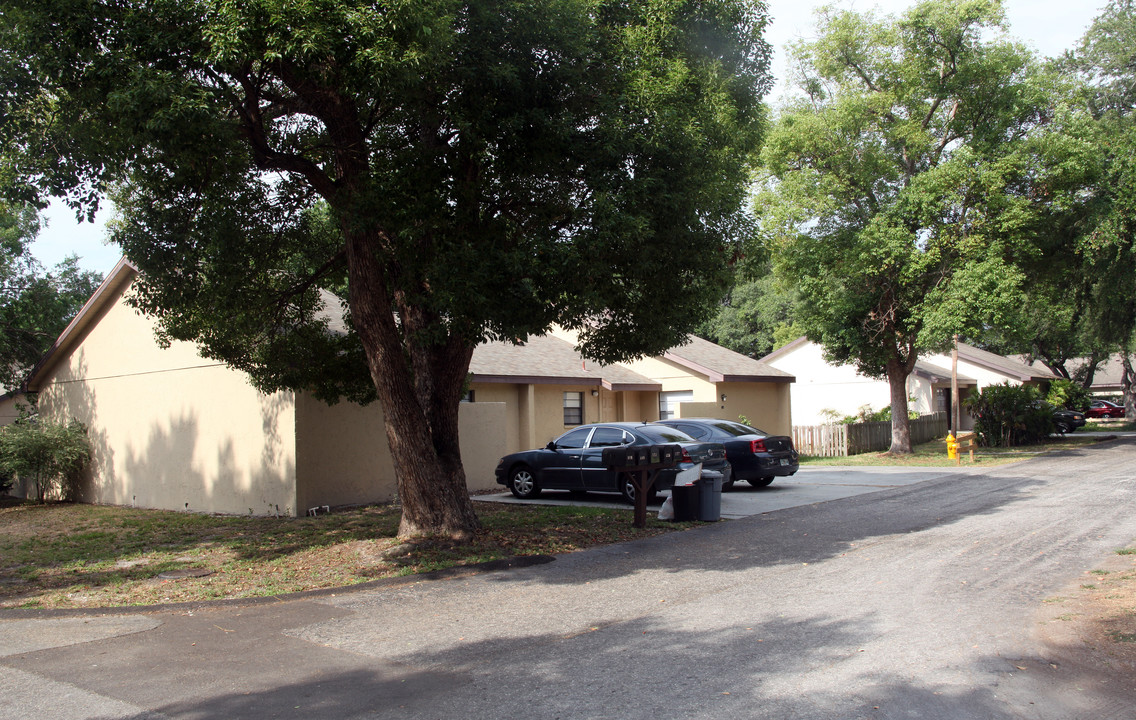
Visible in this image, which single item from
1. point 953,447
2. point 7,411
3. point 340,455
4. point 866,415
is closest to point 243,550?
point 340,455

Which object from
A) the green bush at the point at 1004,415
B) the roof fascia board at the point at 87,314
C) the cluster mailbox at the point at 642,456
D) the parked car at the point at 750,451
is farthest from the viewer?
the green bush at the point at 1004,415

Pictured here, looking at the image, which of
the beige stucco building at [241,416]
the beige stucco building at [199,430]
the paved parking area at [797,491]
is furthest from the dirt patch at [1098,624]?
the beige stucco building at [199,430]

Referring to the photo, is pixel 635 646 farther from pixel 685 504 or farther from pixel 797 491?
pixel 797 491

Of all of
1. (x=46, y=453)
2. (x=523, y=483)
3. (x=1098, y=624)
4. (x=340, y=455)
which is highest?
(x=46, y=453)

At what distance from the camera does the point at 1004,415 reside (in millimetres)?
29922

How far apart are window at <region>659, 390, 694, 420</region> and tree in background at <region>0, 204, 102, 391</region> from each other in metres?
19.4

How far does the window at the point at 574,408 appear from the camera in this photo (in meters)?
23.1

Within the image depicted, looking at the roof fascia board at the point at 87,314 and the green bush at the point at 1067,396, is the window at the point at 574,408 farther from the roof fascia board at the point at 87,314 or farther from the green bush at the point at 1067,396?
the green bush at the point at 1067,396

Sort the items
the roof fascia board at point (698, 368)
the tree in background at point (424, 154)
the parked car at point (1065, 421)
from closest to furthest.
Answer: the tree in background at point (424, 154) → the roof fascia board at point (698, 368) → the parked car at point (1065, 421)

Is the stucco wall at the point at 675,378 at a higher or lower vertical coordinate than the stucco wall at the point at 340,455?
higher

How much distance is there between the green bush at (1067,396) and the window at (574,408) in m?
27.3

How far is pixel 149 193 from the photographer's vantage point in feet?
36.1

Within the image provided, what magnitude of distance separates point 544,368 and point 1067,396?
113 feet

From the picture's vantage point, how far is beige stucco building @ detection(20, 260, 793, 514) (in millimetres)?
15227
